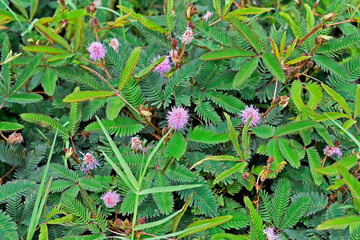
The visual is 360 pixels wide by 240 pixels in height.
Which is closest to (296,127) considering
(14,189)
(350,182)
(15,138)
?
(350,182)

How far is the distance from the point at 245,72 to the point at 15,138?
124 cm

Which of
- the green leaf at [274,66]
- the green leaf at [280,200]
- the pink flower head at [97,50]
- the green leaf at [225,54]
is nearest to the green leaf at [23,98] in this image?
the pink flower head at [97,50]

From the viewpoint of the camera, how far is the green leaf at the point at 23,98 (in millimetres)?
1770

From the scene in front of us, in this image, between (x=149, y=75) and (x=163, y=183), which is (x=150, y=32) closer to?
(x=149, y=75)

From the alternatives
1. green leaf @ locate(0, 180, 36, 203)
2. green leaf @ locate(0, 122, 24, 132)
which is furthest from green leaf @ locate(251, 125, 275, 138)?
green leaf @ locate(0, 122, 24, 132)

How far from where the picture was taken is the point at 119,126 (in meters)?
1.60

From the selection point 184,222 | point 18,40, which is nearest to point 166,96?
point 184,222

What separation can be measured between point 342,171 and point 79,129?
1315 millimetres

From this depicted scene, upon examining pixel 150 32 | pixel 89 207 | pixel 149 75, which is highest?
pixel 150 32

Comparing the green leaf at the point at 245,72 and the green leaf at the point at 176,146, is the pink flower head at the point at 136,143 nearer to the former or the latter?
the green leaf at the point at 176,146

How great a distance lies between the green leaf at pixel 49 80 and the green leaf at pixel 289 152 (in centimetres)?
122

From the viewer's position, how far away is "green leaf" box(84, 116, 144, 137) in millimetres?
1584

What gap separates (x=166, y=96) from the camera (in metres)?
1.66

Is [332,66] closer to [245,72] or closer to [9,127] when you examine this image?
[245,72]
